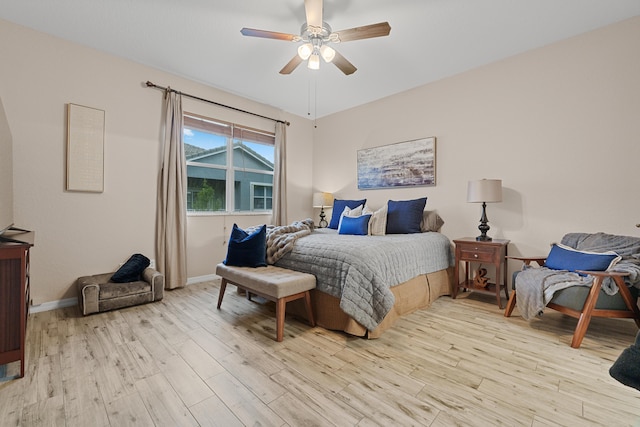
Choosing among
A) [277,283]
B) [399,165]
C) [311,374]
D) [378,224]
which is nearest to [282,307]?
[277,283]

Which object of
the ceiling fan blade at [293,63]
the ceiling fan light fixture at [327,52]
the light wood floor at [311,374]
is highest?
the ceiling fan blade at [293,63]

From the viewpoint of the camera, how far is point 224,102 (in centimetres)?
403

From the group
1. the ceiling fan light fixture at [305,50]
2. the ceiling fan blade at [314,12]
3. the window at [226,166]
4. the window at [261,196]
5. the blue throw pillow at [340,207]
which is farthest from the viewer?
the window at [261,196]

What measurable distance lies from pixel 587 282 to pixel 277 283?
7.62 ft

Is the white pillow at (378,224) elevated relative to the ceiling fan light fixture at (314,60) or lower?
lower

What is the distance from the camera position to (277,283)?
212cm

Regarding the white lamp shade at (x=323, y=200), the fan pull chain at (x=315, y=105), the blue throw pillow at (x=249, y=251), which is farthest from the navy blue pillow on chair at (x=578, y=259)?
the fan pull chain at (x=315, y=105)

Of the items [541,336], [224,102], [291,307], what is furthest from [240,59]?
[541,336]

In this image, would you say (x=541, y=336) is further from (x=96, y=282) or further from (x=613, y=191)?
(x=96, y=282)

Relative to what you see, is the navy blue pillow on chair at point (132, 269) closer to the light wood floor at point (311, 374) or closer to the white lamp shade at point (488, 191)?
the light wood floor at point (311, 374)

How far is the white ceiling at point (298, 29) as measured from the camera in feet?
7.68

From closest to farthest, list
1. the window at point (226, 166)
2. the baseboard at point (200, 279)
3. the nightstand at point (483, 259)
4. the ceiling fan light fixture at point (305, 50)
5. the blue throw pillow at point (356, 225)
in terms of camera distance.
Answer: the ceiling fan light fixture at point (305, 50), the nightstand at point (483, 259), the blue throw pillow at point (356, 225), the baseboard at point (200, 279), the window at point (226, 166)

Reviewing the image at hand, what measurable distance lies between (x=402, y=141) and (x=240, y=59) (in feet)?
7.80

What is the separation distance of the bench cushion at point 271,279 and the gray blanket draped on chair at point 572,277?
175 cm
